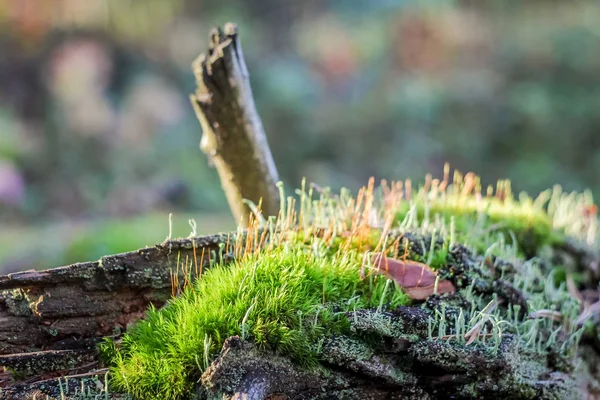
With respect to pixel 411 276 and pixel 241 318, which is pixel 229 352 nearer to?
pixel 241 318

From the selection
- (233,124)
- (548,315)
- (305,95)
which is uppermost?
(305,95)

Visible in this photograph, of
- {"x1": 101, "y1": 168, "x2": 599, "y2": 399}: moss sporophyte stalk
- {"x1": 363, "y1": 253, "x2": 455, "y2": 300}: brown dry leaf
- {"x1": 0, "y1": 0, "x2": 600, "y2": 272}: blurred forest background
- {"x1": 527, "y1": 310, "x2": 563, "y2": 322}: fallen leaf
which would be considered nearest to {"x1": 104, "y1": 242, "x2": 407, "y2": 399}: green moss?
{"x1": 101, "y1": 168, "x2": 599, "y2": 399}: moss sporophyte stalk

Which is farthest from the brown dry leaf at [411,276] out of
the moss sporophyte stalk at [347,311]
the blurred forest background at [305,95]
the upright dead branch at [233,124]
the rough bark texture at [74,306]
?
the blurred forest background at [305,95]

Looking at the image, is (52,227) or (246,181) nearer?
(246,181)

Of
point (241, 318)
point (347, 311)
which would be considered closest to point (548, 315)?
point (347, 311)

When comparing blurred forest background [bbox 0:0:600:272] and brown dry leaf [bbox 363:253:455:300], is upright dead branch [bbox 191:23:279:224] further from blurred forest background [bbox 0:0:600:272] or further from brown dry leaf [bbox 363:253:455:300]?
blurred forest background [bbox 0:0:600:272]

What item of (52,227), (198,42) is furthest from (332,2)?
(52,227)

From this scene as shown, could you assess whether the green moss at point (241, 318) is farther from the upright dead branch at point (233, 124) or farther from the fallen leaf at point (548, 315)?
the upright dead branch at point (233, 124)

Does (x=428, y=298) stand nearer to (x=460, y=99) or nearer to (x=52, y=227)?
(x=52, y=227)
